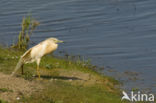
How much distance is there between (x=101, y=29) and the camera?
64.5 ft

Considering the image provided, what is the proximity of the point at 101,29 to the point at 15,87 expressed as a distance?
30.6 feet

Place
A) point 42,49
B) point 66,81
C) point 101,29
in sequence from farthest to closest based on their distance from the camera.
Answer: point 101,29
point 66,81
point 42,49

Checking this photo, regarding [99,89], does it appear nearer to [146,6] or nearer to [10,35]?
[10,35]

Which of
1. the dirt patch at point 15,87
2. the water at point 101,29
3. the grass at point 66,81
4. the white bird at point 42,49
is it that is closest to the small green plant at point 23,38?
the grass at point 66,81

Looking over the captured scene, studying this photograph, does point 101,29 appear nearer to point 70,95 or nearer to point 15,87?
point 70,95

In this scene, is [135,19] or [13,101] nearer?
[13,101]

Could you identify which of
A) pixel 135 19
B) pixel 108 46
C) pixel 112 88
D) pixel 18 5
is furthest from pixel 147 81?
pixel 18 5

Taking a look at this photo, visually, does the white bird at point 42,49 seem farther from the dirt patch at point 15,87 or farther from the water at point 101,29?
the water at point 101,29

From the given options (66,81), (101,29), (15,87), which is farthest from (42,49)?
(101,29)

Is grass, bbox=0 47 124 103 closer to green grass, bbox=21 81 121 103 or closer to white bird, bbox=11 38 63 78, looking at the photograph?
green grass, bbox=21 81 121 103

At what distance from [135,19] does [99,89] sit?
894 centimetres

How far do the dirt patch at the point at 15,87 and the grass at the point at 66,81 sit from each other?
0.19 metres

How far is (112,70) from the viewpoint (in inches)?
601

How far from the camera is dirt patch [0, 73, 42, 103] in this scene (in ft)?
33.3
